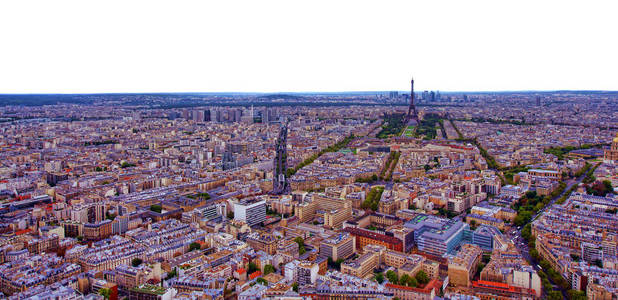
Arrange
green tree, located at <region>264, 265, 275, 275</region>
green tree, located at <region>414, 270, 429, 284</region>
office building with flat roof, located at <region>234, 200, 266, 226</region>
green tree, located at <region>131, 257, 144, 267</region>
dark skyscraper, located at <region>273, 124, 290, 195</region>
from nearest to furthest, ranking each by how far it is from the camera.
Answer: green tree, located at <region>414, 270, 429, 284</region>
green tree, located at <region>264, 265, 275, 275</region>
green tree, located at <region>131, 257, 144, 267</region>
office building with flat roof, located at <region>234, 200, 266, 226</region>
dark skyscraper, located at <region>273, 124, 290, 195</region>

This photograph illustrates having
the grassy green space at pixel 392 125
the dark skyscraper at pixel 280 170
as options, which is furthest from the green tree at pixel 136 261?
the grassy green space at pixel 392 125

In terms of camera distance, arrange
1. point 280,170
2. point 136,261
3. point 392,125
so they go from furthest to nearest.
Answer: point 392,125, point 280,170, point 136,261

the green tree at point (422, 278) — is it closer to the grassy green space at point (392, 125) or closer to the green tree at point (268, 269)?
the green tree at point (268, 269)

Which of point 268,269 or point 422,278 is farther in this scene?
point 268,269

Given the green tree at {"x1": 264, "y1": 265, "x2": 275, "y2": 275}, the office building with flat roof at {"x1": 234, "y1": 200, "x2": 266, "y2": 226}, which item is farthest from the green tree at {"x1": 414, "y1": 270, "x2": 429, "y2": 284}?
the office building with flat roof at {"x1": 234, "y1": 200, "x2": 266, "y2": 226}

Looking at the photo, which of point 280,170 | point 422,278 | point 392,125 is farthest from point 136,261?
point 392,125

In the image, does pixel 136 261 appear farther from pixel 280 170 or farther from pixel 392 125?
pixel 392 125

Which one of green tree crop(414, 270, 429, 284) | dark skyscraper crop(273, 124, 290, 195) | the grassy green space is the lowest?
green tree crop(414, 270, 429, 284)

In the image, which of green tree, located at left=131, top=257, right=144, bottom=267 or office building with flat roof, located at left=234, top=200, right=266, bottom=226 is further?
office building with flat roof, located at left=234, top=200, right=266, bottom=226

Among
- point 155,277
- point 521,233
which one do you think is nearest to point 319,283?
point 155,277

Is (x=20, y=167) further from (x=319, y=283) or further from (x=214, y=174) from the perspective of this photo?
(x=319, y=283)

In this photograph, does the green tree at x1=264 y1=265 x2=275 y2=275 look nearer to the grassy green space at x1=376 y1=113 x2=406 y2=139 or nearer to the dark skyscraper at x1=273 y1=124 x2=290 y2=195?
the dark skyscraper at x1=273 y1=124 x2=290 y2=195
